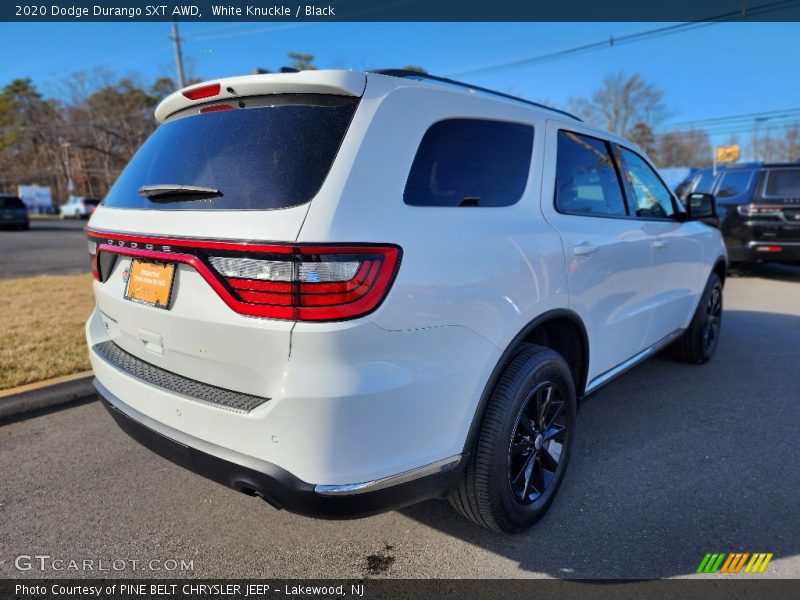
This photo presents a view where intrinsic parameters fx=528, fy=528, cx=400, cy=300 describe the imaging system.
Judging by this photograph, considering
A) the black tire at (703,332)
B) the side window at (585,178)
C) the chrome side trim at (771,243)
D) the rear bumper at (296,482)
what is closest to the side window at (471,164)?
the side window at (585,178)

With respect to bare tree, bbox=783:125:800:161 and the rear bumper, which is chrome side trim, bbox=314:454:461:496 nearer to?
the rear bumper

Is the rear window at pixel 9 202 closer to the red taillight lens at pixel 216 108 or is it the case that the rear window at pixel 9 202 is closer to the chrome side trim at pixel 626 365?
the red taillight lens at pixel 216 108

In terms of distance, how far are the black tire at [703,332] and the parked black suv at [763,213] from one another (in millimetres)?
4855

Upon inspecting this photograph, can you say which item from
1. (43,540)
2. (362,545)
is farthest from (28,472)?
(362,545)

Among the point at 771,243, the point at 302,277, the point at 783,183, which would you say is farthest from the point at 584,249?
the point at 783,183

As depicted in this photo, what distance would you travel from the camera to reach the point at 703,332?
4.52m

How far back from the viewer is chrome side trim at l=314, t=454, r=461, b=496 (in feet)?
5.60

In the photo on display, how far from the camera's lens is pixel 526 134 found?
254 cm

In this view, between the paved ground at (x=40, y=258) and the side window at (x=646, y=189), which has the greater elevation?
the side window at (x=646, y=189)

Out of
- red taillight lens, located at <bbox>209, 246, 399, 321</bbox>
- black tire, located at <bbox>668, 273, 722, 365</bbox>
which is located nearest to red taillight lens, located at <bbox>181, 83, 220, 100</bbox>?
red taillight lens, located at <bbox>209, 246, 399, 321</bbox>

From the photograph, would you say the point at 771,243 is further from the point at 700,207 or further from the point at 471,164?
the point at 471,164

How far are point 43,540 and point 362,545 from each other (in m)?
1.44

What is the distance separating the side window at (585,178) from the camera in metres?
2.72

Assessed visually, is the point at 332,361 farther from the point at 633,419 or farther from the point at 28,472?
the point at 633,419
